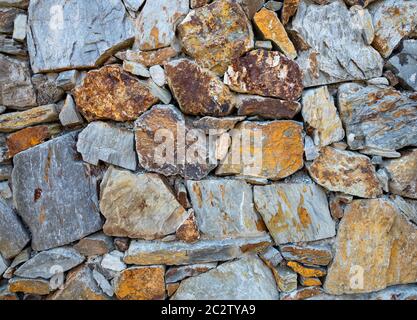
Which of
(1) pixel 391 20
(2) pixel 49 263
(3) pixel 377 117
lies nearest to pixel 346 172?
(3) pixel 377 117

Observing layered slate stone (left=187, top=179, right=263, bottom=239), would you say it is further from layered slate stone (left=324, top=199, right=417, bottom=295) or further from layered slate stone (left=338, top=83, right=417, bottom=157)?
layered slate stone (left=338, top=83, right=417, bottom=157)

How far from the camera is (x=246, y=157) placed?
65.2 inches

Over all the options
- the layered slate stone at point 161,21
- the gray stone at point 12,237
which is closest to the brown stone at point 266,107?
the layered slate stone at point 161,21

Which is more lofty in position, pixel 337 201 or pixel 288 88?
pixel 288 88

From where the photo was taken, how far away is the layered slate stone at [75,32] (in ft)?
5.42

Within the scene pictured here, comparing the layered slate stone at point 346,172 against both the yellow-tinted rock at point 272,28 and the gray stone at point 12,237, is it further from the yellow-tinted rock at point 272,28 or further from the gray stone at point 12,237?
the gray stone at point 12,237

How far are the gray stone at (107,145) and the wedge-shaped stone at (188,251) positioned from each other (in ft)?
1.34

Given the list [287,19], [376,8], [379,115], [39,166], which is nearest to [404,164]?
[379,115]

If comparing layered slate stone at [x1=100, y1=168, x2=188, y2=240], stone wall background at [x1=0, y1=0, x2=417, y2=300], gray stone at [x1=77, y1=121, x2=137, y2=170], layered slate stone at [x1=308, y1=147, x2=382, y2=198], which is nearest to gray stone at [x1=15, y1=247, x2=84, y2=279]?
stone wall background at [x1=0, y1=0, x2=417, y2=300]

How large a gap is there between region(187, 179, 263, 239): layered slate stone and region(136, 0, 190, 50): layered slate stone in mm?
700

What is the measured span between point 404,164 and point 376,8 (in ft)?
2.59

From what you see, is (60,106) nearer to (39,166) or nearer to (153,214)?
(39,166)

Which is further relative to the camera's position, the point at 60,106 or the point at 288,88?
the point at 60,106

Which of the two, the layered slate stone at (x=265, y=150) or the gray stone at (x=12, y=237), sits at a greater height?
the layered slate stone at (x=265, y=150)
